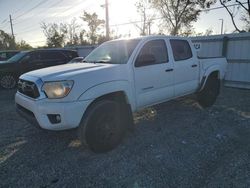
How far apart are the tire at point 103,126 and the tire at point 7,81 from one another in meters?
8.51

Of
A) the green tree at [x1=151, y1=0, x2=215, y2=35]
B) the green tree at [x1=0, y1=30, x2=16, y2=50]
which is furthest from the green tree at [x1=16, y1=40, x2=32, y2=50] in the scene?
the green tree at [x1=151, y1=0, x2=215, y2=35]

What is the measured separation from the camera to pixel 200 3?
23281 mm

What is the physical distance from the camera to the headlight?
332cm

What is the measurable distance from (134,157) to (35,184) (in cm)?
150

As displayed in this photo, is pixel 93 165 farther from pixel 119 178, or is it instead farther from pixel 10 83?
pixel 10 83

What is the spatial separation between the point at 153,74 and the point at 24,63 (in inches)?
325

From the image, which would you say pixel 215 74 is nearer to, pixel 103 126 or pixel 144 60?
pixel 144 60

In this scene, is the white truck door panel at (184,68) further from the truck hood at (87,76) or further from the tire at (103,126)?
the tire at (103,126)

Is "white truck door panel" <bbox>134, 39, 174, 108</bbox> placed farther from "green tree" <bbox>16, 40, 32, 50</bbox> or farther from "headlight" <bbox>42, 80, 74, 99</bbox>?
"green tree" <bbox>16, 40, 32, 50</bbox>

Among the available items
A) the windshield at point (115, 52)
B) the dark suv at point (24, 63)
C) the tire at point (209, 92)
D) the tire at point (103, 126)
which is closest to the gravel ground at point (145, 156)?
the tire at point (103, 126)

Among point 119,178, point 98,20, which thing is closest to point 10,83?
point 119,178

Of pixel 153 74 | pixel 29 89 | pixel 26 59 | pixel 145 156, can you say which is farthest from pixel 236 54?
pixel 26 59

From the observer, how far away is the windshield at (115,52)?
4.31 meters

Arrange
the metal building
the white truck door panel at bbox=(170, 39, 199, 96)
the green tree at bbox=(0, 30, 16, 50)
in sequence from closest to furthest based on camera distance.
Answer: the white truck door panel at bbox=(170, 39, 199, 96) < the metal building < the green tree at bbox=(0, 30, 16, 50)
